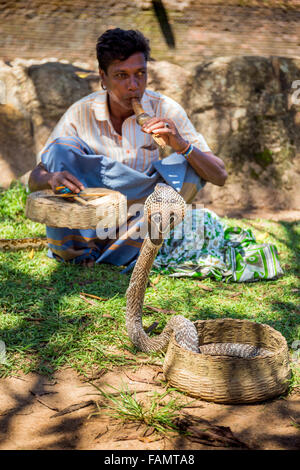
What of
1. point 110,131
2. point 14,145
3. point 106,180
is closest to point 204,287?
point 106,180

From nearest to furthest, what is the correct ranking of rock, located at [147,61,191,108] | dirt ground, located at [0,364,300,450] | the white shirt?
dirt ground, located at [0,364,300,450] < the white shirt < rock, located at [147,61,191,108]

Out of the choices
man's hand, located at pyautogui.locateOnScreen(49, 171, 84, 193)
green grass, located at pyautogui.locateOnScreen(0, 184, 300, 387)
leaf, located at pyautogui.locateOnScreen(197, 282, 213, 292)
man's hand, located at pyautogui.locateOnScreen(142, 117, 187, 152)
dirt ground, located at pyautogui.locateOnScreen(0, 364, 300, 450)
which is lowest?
leaf, located at pyautogui.locateOnScreen(197, 282, 213, 292)

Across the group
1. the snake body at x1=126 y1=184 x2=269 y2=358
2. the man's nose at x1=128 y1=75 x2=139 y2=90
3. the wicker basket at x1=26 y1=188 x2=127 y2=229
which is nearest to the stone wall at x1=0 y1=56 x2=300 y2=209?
the man's nose at x1=128 y1=75 x2=139 y2=90

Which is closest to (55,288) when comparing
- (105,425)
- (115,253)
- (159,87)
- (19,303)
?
(19,303)

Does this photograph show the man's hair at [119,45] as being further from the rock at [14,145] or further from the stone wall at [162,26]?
the stone wall at [162,26]

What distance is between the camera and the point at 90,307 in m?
3.12

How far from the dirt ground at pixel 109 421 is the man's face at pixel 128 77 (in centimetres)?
201

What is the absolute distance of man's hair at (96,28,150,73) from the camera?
3.56 m

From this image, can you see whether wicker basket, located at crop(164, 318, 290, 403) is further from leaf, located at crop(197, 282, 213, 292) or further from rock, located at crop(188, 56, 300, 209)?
rock, located at crop(188, 56, 300, 209)

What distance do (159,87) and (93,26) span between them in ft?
3.57

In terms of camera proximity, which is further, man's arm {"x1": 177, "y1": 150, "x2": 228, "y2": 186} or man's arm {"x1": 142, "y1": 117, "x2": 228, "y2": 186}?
man's arm {"x1": 177, "y1": 150, "x2": 228, "y2": 186}

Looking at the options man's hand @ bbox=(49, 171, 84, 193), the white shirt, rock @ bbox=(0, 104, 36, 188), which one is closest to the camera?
man's hand @ bbox=(49, 171, 84, 193)

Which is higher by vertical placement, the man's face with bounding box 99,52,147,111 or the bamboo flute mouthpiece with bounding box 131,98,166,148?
the man's face with bounding box 99,52,147,111

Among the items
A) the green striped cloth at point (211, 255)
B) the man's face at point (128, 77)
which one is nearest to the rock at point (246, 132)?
the green striped cloth at point (211, 255)
